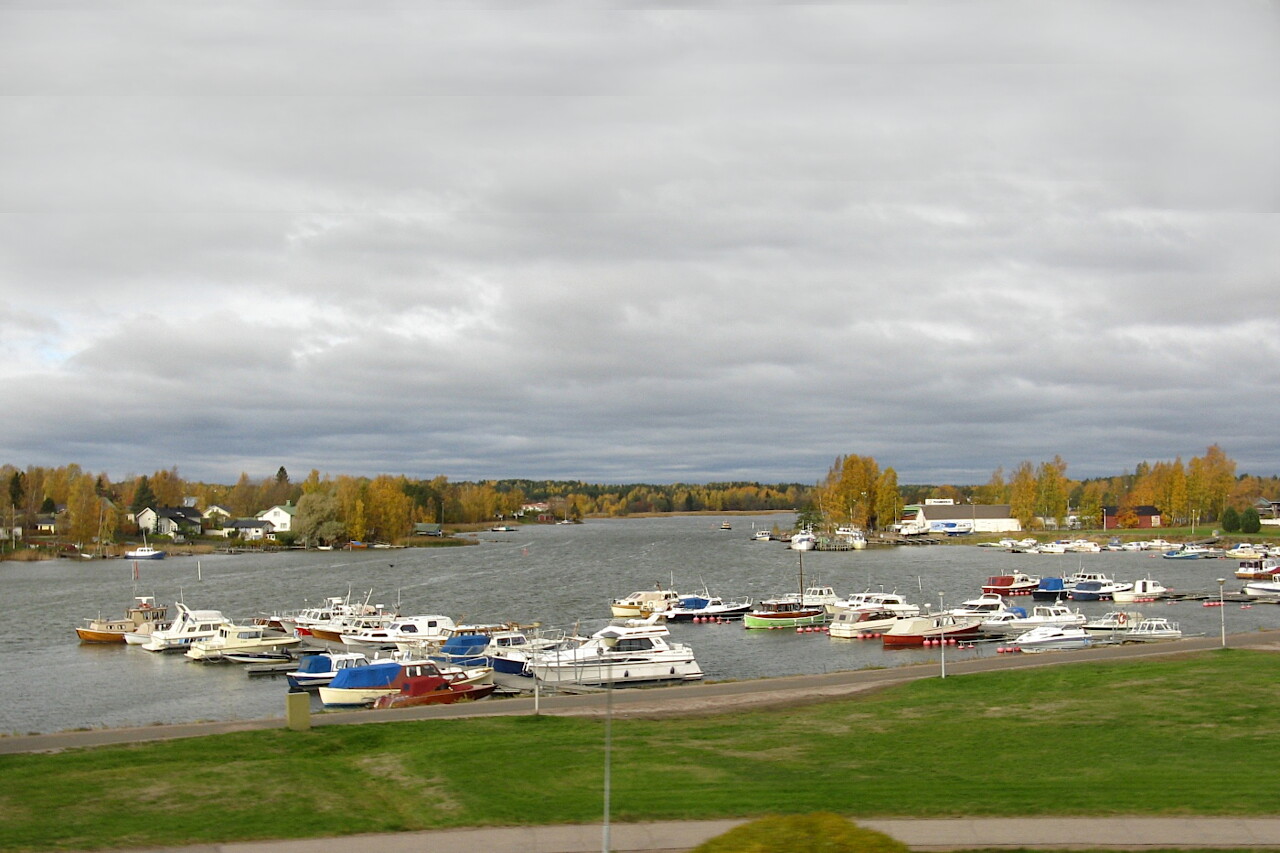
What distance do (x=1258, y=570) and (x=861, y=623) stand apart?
207 feet

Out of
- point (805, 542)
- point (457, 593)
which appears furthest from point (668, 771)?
point (805, 542)

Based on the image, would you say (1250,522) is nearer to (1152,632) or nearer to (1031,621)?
(1031,621)

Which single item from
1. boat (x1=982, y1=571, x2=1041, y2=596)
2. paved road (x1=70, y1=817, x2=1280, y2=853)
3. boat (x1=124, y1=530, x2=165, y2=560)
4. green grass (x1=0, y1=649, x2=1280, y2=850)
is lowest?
boat (x1=124, y1=530, x2=165, y2=560)

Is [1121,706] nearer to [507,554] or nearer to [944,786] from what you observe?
[944,786]

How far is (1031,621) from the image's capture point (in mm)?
68312

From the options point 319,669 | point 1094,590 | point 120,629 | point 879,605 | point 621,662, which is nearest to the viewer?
point 621,662

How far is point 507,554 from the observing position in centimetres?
17275

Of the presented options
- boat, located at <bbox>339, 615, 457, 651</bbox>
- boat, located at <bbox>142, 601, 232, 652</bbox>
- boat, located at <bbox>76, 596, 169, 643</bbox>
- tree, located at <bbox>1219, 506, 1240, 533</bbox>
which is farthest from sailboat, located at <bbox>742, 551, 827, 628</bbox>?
tree, located at <bbox>1219, 506, 1240, 533</bbox>

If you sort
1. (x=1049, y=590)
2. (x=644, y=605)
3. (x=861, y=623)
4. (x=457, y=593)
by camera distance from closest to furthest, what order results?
(x=861, y=623), (x=644, y=605), (x=1049, y=590), (x=457, y=593)

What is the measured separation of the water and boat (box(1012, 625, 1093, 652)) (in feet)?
8.28

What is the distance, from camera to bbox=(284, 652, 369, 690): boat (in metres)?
49.2

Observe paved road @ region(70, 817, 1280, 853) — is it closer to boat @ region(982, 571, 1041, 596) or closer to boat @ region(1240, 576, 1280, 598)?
boat @ region(982, 571, 1041, 596)

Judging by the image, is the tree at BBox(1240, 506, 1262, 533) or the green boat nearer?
the green boat

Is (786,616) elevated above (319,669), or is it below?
below
